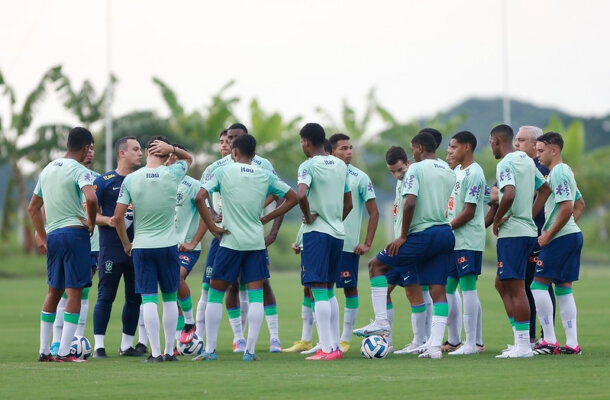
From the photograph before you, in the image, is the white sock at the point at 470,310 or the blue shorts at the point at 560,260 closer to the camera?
the blue shorts at the point at 560,260

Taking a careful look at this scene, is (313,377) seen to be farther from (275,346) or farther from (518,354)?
(275,346)

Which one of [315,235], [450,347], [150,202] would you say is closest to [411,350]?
[450,347]

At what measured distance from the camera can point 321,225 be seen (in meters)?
12.4

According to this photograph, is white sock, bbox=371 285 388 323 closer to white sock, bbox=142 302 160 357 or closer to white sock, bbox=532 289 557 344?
white sock, bbox=532 289 557 344

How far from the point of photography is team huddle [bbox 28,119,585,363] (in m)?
12.0

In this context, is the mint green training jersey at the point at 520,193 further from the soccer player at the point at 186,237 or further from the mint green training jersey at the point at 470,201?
the soccer player at the point at 186,237

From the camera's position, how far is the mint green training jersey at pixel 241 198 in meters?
12.1

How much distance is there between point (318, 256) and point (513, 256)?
6.93ft

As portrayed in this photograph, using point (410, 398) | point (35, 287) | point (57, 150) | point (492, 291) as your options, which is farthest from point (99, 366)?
point (57, 150)

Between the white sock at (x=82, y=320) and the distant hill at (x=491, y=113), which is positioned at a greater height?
the distant hill at (x=491, y=113)

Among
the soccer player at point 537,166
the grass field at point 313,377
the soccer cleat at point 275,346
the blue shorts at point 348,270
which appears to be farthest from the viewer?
the soccer cleat at point 275,346

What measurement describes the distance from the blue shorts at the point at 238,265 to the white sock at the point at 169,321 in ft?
1.85

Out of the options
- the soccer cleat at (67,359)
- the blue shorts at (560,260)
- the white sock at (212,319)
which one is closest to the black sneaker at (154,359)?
the white sock at (212,319)

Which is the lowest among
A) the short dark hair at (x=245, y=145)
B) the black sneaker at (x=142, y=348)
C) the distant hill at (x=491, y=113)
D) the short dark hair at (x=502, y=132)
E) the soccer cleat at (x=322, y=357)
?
the soccer cleat at (x=322, y=357)
